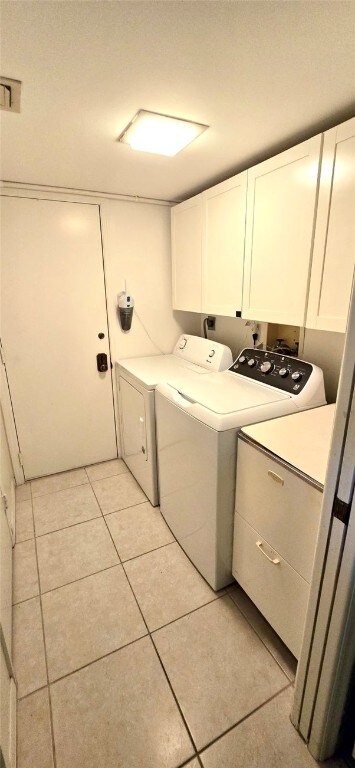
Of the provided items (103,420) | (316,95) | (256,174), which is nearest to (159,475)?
(103,420)

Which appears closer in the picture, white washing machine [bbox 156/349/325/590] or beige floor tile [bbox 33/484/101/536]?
white washing machine [bbox 156/349/325/590]

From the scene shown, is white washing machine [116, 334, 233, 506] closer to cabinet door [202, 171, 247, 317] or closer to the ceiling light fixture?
cabinet door [202, 171, 247, 317]

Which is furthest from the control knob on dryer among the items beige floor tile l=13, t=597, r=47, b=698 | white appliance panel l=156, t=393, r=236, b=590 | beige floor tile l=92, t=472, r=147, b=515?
beige floor tile l=13, t=597, r=47, b=698

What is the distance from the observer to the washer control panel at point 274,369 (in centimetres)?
164

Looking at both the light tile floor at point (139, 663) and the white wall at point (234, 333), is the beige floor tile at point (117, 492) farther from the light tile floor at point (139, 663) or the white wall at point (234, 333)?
the white wall at point (234, 333)

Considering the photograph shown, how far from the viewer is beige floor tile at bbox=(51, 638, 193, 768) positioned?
105cm

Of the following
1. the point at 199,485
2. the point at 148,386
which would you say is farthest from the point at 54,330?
the point at 199,485

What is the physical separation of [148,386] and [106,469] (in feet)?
3.72

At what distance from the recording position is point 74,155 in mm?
1657

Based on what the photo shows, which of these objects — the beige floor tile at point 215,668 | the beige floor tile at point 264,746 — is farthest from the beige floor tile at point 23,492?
the beige floor tile at point 264,746

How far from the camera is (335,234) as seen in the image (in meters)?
1.29

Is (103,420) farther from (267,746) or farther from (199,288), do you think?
(267,746)

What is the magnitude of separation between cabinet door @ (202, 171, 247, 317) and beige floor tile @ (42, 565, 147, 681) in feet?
5.42

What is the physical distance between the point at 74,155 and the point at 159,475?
189 centimetres
